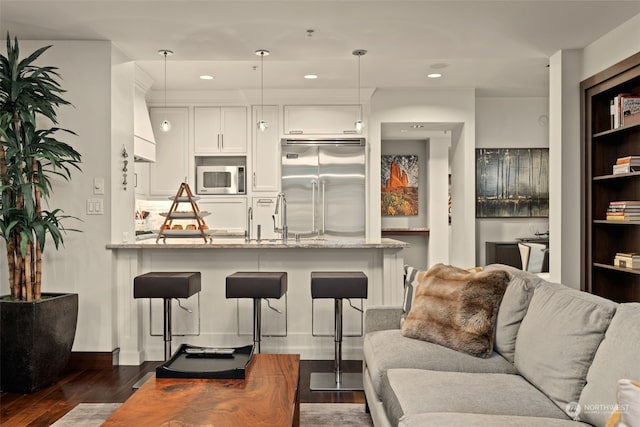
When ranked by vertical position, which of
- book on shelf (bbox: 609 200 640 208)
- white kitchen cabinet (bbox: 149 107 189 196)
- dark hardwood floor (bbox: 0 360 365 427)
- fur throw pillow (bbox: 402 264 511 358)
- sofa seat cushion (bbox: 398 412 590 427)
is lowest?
dark hardwood floor (bbox: 0 360 365 427)

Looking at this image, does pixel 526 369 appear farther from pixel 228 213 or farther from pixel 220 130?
pixel 220 130

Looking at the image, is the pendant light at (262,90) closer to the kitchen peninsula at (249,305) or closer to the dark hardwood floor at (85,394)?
the kitchen peninsula at (249,305)

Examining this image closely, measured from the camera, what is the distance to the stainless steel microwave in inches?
261

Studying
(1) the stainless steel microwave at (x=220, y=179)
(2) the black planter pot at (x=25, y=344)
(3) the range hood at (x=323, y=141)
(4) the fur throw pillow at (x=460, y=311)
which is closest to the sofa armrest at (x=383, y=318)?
(4) the fur throw pillow at (x=460, y=311)

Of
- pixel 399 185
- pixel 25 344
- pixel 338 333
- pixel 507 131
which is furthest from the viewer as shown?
pixel 399 185

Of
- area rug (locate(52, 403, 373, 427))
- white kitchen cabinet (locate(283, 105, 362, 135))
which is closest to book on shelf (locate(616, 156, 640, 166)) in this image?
area rug (locate(52, 403, 373, 427))

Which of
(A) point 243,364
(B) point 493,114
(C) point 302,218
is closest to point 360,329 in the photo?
(A) point 243,364

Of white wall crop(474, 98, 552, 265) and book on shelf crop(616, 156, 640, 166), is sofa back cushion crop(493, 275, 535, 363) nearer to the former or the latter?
book on shelf crop(616, 156, 640, 166)

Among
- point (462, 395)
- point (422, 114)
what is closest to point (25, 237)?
point (462, 395)

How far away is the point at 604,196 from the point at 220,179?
4.27 meters

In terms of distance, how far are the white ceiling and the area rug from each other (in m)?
2.50

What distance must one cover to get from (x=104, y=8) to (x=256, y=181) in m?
3.34

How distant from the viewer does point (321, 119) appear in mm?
6535

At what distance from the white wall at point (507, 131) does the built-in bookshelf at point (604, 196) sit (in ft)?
8.47
